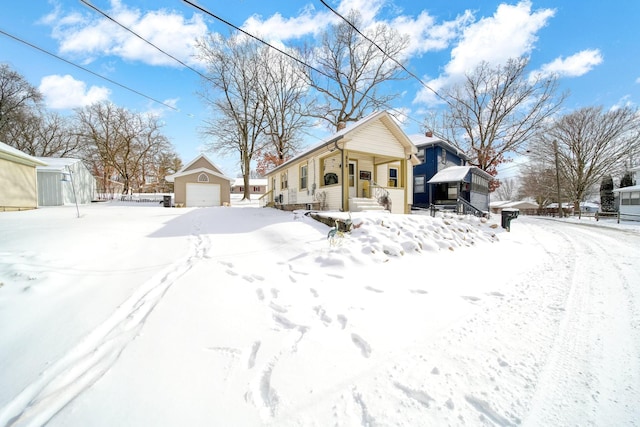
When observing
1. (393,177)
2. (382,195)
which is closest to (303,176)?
(382,195)

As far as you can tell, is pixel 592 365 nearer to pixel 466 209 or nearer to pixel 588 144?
pixel 466 209

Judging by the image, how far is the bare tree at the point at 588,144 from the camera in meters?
21.8

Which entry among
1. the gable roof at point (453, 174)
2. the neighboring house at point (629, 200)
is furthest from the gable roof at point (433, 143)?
the neighboring house at point (629, 200)

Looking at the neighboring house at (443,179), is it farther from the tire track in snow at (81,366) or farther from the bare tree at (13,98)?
A: the bare tree at (13,98)

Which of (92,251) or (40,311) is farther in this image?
(92,251)

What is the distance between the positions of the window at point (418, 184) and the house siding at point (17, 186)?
82.2 ft

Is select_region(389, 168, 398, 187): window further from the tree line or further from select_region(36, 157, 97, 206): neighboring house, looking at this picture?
the tree line

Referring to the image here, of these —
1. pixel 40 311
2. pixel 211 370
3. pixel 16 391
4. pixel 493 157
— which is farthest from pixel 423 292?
pixel 493 157

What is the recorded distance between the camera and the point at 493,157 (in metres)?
24.0

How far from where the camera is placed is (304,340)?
7.91ft

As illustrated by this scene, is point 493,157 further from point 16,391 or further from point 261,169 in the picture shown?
point 16,391

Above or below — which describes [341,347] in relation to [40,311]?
below

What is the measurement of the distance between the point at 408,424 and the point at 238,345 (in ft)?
5.28

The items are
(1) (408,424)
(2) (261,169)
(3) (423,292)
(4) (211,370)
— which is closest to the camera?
(1) (408,424)
